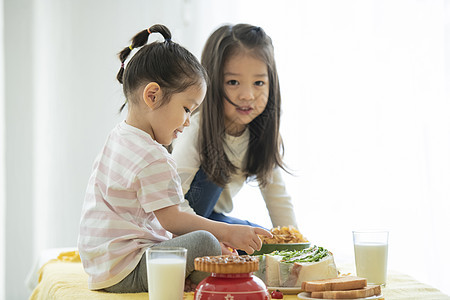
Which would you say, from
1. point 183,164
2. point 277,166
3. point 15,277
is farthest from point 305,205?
point 15,277

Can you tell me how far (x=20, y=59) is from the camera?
2.96 metres

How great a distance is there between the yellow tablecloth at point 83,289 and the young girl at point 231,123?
543 mm

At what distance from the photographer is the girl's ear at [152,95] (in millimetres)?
1332

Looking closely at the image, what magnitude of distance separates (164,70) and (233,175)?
0.84m

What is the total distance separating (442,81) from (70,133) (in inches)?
76.4

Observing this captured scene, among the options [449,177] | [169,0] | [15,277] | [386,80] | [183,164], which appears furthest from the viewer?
[169,0]

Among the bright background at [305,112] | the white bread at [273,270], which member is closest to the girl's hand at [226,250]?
the white bread at [273,270]

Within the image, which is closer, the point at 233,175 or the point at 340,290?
the point at 340,290

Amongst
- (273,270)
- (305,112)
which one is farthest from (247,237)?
(305,112)

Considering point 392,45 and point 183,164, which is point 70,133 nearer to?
point 183,164

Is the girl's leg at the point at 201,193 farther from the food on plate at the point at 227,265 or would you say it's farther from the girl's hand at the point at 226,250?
the food on plate at the point at 227,265

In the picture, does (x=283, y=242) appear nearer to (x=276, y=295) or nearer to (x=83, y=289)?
(x=276, y=295)

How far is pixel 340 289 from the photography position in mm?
1069

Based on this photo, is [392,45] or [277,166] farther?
[392,45]
